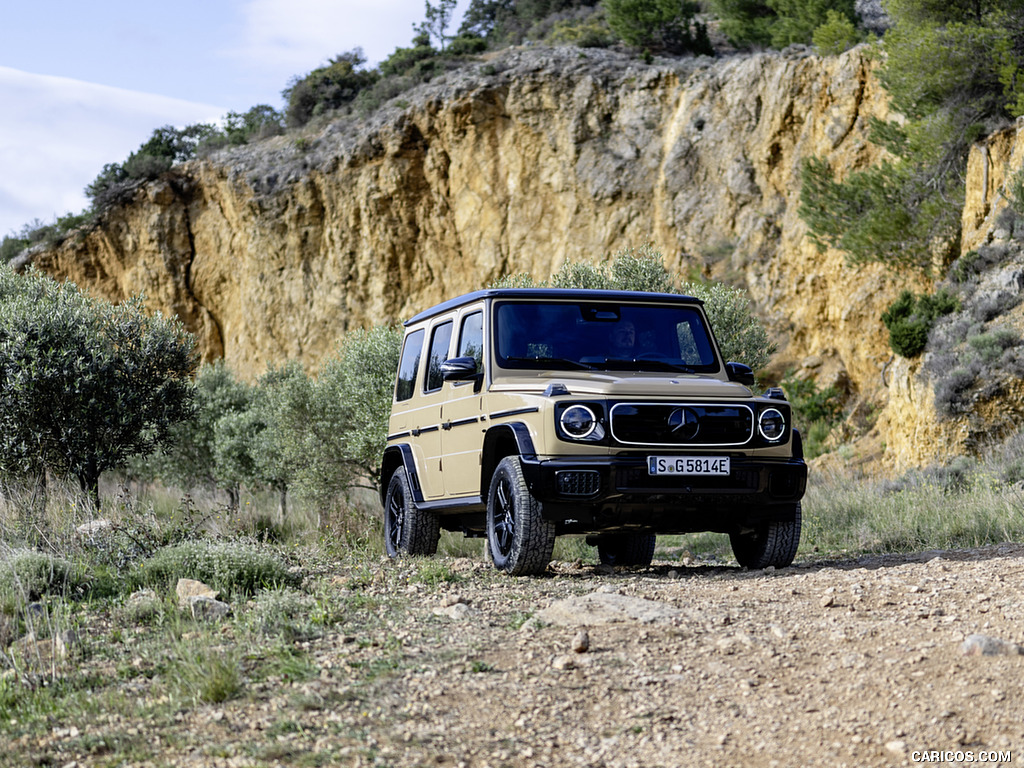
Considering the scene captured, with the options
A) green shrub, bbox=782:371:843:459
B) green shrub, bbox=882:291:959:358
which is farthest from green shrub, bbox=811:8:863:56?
green shrub, bbox=882:291:959:358

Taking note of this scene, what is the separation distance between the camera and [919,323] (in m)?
19.5

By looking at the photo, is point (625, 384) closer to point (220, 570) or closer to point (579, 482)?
point (579, 482)

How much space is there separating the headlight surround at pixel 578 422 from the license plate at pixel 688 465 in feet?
1.47

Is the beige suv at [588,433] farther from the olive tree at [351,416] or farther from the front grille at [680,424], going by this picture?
the olive tree at [351,416]

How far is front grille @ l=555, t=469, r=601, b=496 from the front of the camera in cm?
654

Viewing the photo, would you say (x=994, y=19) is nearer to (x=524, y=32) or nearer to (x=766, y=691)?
(x=766, y=691)

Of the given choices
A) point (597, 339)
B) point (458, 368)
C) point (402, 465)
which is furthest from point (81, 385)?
point (597, 339)

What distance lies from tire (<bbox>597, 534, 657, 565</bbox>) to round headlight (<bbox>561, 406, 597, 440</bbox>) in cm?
254

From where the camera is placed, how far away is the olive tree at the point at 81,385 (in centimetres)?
1258

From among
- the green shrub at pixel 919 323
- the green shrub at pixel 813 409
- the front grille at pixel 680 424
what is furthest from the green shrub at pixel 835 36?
the front grille at pixel 680 424

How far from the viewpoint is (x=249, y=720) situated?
3.91 meters

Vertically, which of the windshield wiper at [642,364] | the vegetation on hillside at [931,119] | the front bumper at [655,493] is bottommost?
the front bumper at [655,493]

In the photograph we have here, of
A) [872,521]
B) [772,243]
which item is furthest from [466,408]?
[772,243]

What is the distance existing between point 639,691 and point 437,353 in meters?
5.13
